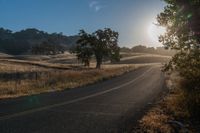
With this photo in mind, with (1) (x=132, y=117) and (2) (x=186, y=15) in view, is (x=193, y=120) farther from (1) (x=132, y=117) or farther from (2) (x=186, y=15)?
(2) (x=186, y=15)

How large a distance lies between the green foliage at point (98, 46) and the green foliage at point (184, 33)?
225ft

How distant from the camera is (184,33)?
1592 centimetres

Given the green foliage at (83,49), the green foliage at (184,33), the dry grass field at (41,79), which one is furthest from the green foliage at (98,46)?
→ the green foliage at (184,33)

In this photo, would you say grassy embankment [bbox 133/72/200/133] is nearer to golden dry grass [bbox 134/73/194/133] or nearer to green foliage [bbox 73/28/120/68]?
golden dry grass [bbox 134/73/194/133]

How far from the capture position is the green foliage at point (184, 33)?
→ 14.7m

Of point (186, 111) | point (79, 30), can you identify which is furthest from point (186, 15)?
point (79, 30)

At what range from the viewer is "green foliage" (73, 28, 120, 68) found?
86312 mm

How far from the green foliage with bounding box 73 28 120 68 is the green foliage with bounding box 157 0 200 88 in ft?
225

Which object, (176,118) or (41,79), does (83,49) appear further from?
(176,118)

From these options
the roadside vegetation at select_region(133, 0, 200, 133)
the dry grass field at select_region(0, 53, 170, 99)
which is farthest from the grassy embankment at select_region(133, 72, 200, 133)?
the dry grass field at select_region(0, 53, 170, 99)

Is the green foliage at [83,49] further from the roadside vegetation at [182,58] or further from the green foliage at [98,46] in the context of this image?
the roadside vegetation at [182,58]

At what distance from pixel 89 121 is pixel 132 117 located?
6.91 feet

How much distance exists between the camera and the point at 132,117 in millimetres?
13758

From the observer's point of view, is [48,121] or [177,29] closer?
[48,121]
